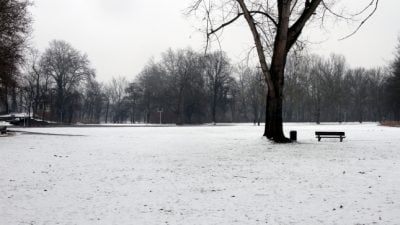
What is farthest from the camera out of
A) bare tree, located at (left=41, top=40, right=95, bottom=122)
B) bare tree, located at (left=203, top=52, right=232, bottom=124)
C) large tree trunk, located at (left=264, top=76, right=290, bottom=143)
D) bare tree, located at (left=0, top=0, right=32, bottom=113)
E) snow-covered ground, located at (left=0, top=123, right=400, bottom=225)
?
bare tree, located at (left=203, top=52, right=232, bottom=124)

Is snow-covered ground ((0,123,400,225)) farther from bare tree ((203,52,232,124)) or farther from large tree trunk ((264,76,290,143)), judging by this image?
bare tree ((203,52,232,124))

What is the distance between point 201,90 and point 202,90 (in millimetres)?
722

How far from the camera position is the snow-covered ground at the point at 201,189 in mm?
7820

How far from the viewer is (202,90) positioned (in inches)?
3447

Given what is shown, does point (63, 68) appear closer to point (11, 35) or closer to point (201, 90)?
point (201, 90)

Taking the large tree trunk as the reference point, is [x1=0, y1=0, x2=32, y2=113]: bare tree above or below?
above

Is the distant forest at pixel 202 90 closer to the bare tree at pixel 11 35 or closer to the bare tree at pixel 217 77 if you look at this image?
the bare tree at pixel 217 77

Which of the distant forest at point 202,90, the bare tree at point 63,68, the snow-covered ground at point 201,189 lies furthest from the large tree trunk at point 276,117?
the bare tree at point 63,68

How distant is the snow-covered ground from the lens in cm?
782

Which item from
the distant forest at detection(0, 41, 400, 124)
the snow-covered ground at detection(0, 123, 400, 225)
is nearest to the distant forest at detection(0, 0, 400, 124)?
the distant forest at detection(0, 41, 400, 124)

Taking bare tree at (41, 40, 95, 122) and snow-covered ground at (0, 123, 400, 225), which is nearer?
snow-covered ground at (0, 123, 400, 225)

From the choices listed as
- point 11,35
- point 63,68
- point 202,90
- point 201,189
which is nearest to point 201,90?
point 202,90

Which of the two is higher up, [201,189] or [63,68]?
[63,68]

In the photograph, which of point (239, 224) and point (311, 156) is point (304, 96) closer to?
point (311, 156)
